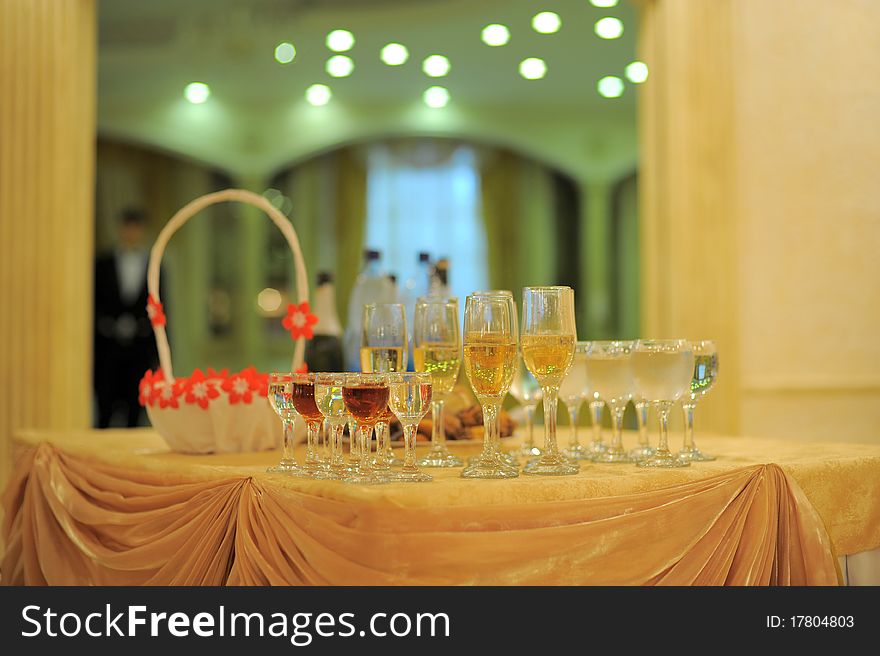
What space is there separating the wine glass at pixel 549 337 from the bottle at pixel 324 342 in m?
0.75

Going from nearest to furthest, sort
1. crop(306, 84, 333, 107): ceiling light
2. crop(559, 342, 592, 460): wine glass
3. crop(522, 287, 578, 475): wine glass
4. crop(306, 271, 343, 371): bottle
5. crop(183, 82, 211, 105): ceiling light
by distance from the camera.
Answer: crop(522, 287, 578, 475): wine glass → crop(559, 342, 592, 460): wine glass → crop(306, 271, 343, 371): bottle → crop(306, 84, 333, 107): ceiling light → crop(183, 82, 211, 105): ceiling light

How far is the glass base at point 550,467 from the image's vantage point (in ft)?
4.30

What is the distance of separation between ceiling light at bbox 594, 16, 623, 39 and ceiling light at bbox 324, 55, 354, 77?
6.09 feet

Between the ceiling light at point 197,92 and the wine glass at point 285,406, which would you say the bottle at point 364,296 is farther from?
the ceiling light at point 197,92

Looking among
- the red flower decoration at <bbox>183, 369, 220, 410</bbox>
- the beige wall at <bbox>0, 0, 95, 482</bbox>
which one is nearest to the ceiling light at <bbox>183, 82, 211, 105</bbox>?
the beige wall at <bbox>0, 0, 95, 482</bbox>

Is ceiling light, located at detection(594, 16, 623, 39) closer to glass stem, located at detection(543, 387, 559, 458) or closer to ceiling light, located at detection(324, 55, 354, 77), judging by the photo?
ceiling light, located at detection(324, 55, 354, 77)

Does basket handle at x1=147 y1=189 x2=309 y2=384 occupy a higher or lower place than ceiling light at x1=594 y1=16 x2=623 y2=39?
lower

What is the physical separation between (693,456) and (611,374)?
18cm

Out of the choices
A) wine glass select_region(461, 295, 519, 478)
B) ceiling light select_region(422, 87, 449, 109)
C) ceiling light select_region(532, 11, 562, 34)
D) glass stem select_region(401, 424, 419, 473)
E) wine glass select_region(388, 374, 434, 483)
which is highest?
ceiling light select_region(422, 87, 449, 109)

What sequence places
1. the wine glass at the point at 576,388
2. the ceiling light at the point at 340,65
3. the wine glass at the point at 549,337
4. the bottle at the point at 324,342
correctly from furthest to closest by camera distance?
the ceiling light at the point at 340,65
the bottle at the point at 324,342
the wine glass at the point at 576,388
the wine glass at the point at 549,337

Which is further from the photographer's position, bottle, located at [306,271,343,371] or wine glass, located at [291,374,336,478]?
bottle, located at [306,271,343,371]

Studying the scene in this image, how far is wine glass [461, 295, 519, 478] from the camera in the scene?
51.9 inches

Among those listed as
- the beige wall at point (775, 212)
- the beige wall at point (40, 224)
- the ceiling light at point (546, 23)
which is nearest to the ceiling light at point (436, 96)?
the ceiling light at point (546, 23)

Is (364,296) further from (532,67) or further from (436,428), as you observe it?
(532,67)
